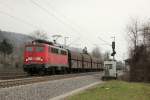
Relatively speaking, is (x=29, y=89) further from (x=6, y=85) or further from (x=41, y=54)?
(x=41, y=54)

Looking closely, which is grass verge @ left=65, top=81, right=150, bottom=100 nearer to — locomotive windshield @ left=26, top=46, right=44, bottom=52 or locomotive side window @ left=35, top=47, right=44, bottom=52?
locomotive side window @ left=35, top=47, right=44, bottom=52

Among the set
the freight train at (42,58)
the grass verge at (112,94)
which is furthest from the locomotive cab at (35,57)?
the grass verge at (112,94)

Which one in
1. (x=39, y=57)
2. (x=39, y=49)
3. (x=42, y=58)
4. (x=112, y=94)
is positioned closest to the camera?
(x=112, y=94)

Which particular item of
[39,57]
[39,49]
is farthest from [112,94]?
[39,49]

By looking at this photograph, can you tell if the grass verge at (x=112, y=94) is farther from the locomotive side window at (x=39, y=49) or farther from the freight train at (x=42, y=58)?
the locomotive side window at (x=39, y=49)

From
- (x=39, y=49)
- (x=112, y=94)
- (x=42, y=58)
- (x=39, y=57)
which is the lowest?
(x=112, y=94)

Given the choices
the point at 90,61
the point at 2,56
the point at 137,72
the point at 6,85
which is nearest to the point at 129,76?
the point at 137,72

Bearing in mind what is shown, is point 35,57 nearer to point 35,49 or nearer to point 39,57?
point 39,57

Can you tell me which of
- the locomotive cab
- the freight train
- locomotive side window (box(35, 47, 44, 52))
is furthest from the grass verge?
locomotive side window (box(35, 47, 44, 52))

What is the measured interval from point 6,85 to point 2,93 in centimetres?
475

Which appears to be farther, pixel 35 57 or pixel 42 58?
pixel 35 57

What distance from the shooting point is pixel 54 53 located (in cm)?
4341

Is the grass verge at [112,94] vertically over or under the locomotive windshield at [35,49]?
under

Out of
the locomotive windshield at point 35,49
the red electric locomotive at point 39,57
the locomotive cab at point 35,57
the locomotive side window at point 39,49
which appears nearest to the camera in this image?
the locomotive cab at point 35,57
